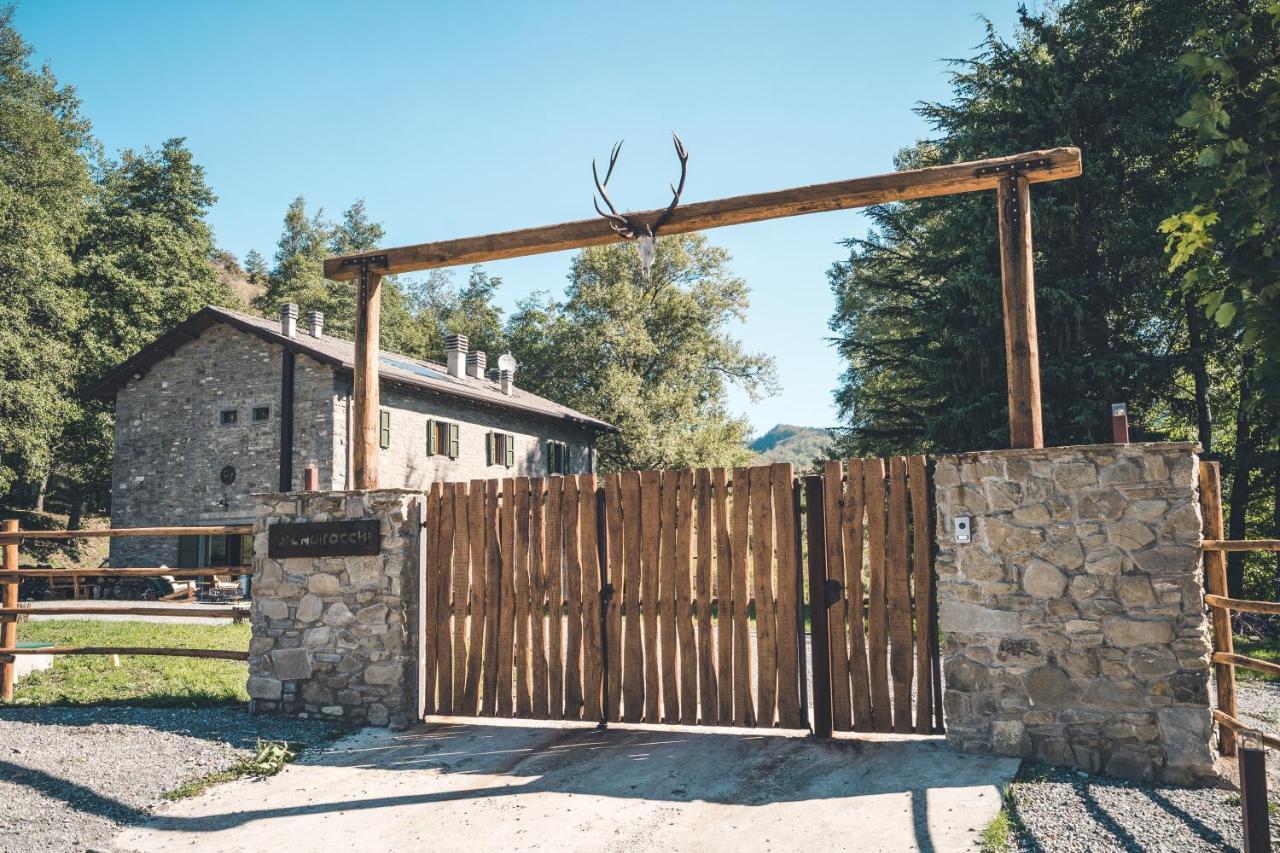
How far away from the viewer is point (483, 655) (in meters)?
6.86

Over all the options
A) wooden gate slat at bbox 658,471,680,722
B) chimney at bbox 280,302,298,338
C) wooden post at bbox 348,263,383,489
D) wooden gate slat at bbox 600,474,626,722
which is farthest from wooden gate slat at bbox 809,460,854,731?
chimney at bbox 280,302,298,338

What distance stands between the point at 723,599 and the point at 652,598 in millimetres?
534

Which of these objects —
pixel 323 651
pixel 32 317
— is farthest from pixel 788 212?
pixel 32 317

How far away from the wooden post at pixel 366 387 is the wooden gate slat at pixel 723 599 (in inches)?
115

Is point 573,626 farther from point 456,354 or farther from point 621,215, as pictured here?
point 456,354

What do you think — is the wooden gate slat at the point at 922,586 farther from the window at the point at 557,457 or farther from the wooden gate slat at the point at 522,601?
the window at the point at 557,457

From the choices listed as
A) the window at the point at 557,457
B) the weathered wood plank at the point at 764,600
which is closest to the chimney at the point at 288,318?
the window at the point at 557,457

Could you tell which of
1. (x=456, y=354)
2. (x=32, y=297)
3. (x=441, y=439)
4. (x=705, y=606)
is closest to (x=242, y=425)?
(x=441, y=439)

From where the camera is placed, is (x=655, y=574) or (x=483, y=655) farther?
(x=483, y=655)

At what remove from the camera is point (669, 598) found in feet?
20.9

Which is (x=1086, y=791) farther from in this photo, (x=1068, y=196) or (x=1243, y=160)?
(x=1068, y=196)

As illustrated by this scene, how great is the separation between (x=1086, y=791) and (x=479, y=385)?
23.1 meters

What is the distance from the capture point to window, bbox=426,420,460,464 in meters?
22.4

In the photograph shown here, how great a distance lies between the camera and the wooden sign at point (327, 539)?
6.91 metres
